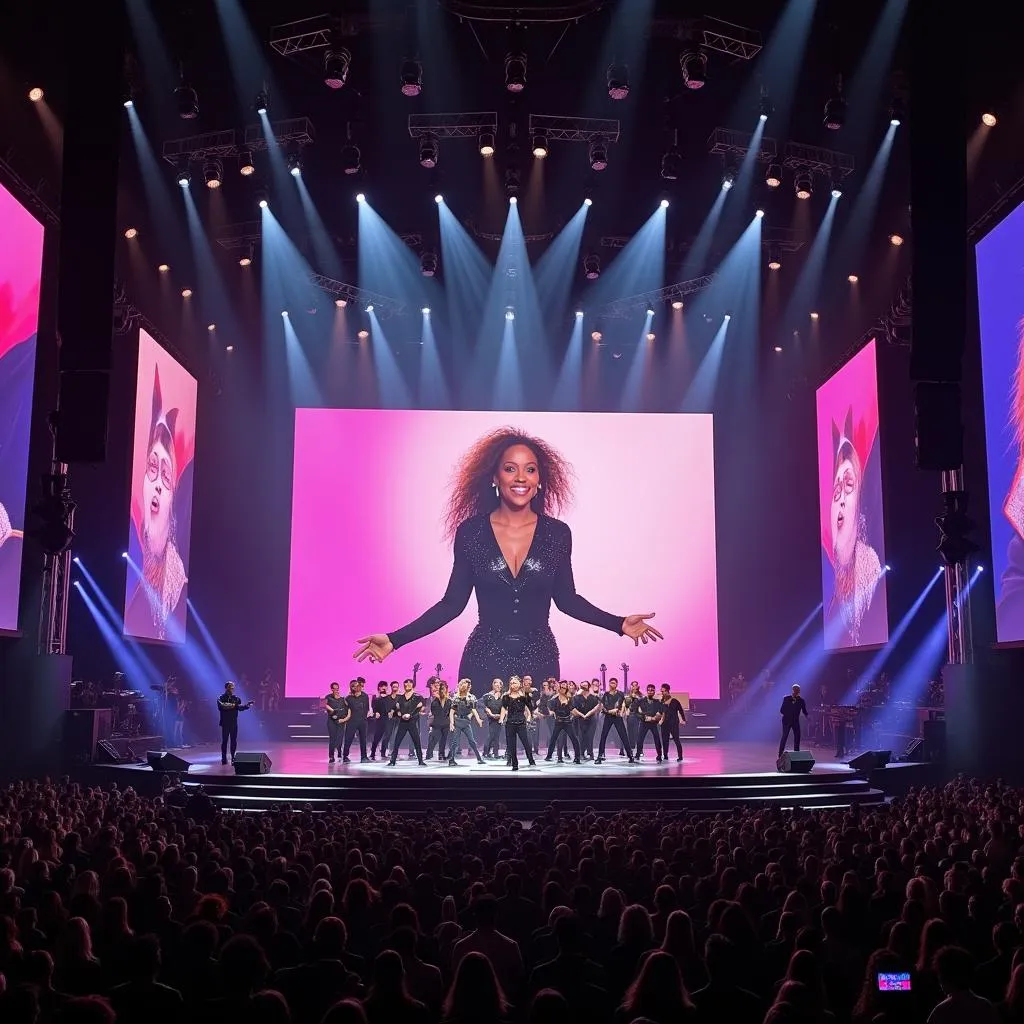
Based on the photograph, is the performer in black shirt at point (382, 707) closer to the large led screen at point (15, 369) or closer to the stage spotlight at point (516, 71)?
the large led screen at point (15, 369)

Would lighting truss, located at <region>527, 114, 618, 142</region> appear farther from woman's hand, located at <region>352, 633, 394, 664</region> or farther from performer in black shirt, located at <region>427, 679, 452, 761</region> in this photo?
woman's hand, located at <region>352, 633, 394, 664</region>

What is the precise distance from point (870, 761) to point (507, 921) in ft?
37.2

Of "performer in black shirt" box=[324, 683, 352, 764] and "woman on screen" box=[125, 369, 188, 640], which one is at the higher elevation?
"woman on screen" box=[125, 369, 188, 640]

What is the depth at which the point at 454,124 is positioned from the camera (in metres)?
16.8

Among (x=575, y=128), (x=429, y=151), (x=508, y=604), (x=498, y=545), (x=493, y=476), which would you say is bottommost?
(x=508, y=604)

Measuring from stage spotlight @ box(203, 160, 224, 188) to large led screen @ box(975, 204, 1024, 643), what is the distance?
37.4 ft

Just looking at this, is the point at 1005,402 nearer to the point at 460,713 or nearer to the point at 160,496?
the point at 460,713

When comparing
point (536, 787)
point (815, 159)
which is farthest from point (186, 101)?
point (536, 787)

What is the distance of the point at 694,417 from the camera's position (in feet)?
79.3

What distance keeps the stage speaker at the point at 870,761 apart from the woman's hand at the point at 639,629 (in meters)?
7.79

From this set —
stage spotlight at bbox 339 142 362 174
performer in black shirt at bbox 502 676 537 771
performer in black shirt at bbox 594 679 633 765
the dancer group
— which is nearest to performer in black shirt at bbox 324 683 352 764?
the dancer group

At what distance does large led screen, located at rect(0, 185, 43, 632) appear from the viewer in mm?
13672

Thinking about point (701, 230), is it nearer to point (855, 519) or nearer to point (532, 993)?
point (855, 519)

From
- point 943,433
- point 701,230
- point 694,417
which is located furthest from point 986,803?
point 694,417
